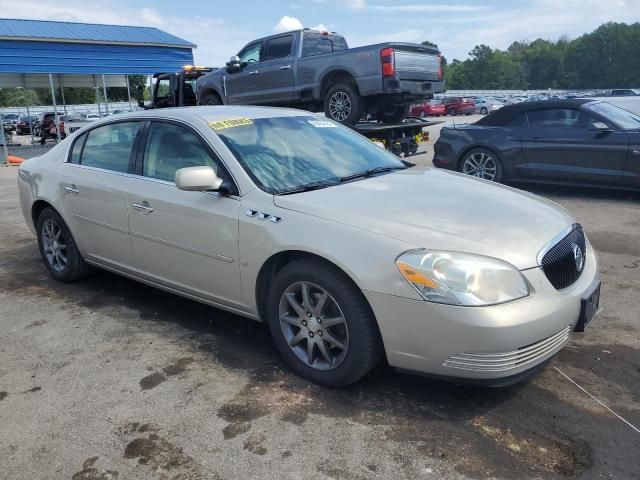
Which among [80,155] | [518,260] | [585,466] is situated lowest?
[585,466]

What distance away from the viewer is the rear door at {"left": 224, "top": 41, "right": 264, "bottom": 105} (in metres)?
11.5

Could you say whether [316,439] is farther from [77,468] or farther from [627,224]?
[627,224]

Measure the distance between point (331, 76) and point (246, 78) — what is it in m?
2.16

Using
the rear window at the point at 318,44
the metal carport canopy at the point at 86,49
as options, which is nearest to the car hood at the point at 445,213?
the rear window at the point at 318,44

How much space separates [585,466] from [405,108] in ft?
30.9

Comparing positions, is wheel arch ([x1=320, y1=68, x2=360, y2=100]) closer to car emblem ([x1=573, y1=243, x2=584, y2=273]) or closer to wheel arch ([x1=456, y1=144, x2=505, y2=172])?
wheel arch ([x1=456, y1=144, x2=505, y2=172])

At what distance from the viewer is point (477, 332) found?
2688mm

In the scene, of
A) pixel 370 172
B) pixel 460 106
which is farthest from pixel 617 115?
pixel 460 106

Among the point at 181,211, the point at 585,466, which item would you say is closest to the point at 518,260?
the point at 585,466

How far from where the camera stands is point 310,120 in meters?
4.45

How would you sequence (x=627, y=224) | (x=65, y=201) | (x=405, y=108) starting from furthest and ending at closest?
(x=405, y=108)
(x=627, y=224)
(x=65, y=201)

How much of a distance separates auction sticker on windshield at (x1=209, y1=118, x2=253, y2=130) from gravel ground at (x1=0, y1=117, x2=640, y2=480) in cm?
143

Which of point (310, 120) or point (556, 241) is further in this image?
point (310, 120)

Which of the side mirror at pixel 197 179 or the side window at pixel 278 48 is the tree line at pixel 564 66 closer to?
the side window at pixel 278 48
